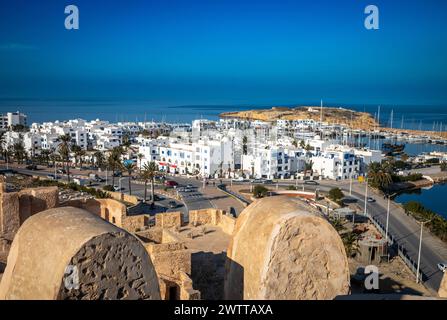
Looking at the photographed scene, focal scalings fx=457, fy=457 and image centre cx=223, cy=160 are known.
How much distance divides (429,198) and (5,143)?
62.7m

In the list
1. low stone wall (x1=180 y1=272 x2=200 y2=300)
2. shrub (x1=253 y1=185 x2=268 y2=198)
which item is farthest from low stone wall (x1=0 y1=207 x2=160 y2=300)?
shrub (x1=253 y1=185 x2=268 y2=198)

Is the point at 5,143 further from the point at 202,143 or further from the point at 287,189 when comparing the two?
the point at 287,189

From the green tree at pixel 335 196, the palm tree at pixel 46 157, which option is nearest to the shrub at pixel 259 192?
the green tree at pixel 335 196

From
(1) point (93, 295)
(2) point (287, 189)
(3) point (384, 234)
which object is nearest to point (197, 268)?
(1) point (93, 295)

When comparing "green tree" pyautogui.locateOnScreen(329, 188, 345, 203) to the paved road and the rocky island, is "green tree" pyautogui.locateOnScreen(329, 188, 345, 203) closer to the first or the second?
the paved road

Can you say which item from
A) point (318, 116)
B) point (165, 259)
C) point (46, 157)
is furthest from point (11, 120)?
point (165, 259)

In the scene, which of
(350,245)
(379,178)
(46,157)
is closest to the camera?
(350,245)

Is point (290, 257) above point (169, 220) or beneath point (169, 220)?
above

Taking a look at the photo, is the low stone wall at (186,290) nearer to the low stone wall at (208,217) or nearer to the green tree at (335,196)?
the low stone wall at (208,217)

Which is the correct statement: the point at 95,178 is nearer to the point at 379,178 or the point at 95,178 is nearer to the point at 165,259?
the point at 379,178

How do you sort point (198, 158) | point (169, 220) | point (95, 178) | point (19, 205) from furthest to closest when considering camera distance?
1. point (198, 158)
2. point (95, 178)
3. point (169, 220)
4. point (19, 205)
